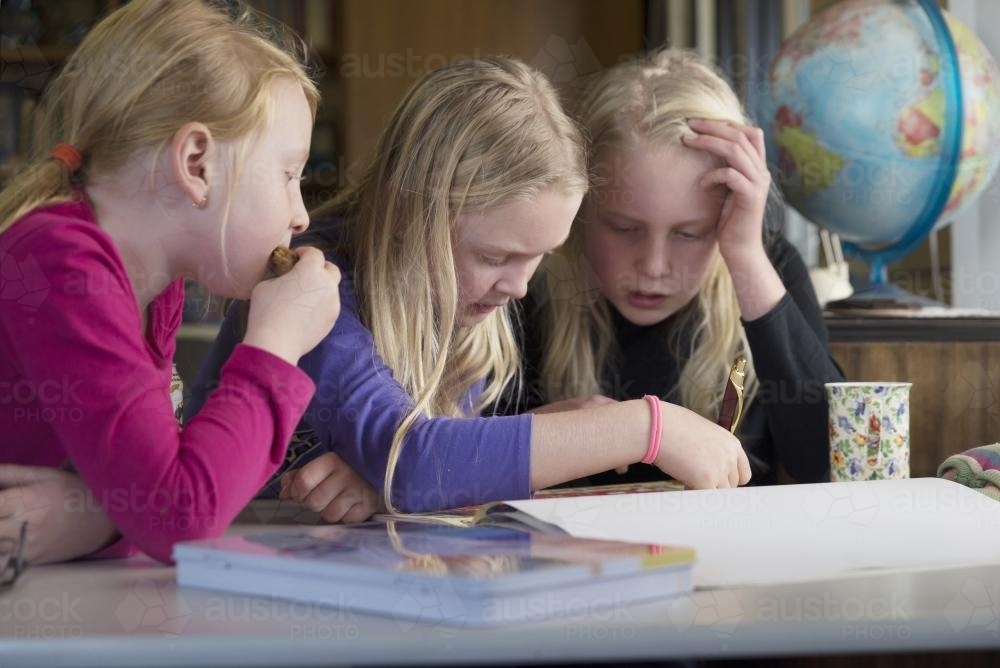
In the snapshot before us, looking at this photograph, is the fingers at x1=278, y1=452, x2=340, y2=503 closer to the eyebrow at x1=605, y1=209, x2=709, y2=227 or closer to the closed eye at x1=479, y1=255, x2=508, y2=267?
the closed eye at x1=479, y1=255, x2=508, y2=267

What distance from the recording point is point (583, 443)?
102 cm

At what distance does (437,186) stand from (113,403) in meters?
0.48

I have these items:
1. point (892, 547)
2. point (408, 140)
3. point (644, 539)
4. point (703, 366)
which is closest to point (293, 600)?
point (644, 539)

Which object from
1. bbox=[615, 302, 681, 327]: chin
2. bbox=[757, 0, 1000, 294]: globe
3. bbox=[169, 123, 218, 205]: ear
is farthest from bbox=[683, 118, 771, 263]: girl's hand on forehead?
bbox=[169, 123, 218, 205]: ear

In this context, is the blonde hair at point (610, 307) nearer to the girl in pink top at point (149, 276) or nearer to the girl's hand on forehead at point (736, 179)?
the girl's hand on forehead at point (736, 179)

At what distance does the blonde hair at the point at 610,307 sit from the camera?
56.4 inches

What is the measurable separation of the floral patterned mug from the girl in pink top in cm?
54

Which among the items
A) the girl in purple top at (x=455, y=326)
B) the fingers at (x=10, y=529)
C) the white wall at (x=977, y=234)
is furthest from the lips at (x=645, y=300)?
the white wall at (x=977, y=234)

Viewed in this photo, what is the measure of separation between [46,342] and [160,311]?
0.73 feet

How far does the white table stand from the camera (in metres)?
0.57

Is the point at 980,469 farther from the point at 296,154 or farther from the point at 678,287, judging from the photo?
the point at 296,154

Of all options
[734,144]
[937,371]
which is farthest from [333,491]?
[937,371]

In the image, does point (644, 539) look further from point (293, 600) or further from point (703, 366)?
point (703, 366)

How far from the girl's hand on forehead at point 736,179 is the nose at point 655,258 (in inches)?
2.7
